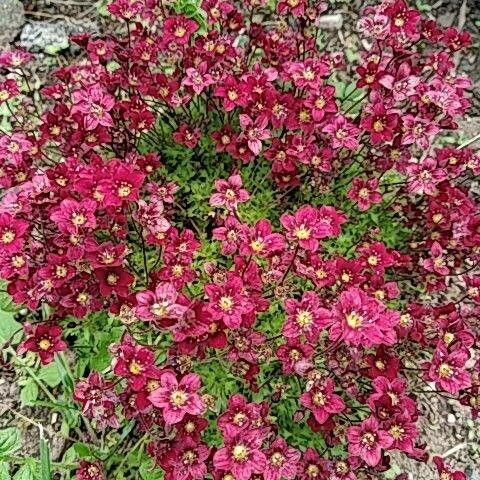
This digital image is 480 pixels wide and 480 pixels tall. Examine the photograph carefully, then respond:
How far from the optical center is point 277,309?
128 inches

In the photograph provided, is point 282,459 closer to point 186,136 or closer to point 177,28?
point 186,136

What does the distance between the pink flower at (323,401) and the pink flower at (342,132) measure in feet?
3.37

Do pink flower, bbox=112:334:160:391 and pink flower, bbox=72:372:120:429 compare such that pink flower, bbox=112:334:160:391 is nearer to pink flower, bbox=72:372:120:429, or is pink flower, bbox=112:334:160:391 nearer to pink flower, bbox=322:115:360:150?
pink flower, bbox=72:372:120:429

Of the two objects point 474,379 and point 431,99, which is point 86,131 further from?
point 474,379

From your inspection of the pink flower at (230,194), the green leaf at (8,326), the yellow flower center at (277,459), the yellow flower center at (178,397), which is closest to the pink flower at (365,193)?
the pink flower at (230,194)

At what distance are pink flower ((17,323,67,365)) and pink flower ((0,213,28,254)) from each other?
0.33 m

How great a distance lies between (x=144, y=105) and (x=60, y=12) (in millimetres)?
1598

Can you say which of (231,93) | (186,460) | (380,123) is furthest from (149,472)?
(380,123)

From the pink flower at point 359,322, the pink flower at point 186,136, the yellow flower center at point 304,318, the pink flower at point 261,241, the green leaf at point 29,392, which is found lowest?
the green leaf at point 29,392

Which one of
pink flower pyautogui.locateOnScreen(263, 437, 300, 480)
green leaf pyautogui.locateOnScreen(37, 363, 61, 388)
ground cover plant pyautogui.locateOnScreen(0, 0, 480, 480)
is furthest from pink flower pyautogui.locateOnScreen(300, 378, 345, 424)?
green leaf pyautogui.locateOnScreen(37, 363, 61, 388)

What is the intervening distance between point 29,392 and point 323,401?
1.44 m

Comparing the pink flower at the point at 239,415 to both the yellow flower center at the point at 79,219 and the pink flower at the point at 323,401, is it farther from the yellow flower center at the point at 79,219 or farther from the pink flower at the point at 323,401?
the yellow flower center at the point at 79,219

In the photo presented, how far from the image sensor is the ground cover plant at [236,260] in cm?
239

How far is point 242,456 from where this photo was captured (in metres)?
2.26
